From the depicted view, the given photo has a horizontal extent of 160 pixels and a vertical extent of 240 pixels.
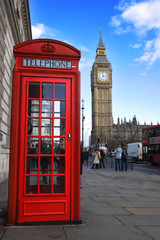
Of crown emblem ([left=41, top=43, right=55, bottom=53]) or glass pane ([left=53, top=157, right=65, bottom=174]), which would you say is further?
crown emblem ([left=41, top=43, right=55, bottom=53])

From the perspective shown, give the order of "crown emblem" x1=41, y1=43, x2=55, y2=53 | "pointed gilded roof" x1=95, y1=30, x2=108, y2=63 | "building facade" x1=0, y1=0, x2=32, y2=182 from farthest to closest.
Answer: "pointed gilded roof" x1=95, y1=30, x2=108, y2=63 → "building facade" x1=0, y1=0, x2=32, y2=182 → "crown emblem" x1=41, y1=43, x2=55, y2=53

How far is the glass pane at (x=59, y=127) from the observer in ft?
13.4

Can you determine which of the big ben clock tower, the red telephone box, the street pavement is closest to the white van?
the street pavement

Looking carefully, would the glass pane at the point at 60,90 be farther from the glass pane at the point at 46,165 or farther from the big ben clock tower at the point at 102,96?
the big ben clock tower at the point at 102,96

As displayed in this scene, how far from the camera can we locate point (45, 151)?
3984 millimetres

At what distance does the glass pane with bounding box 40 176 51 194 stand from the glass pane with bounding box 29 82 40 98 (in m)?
1.35

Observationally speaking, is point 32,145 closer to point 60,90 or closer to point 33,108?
point 33,108

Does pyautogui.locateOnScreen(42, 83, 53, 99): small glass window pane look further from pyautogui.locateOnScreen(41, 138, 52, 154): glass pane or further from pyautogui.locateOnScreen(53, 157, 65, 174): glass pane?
pyautogui.locateOnScreen(53, 157, 65, 174): glass pane

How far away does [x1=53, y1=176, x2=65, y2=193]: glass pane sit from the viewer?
3.92 metres

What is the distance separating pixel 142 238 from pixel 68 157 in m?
1.60

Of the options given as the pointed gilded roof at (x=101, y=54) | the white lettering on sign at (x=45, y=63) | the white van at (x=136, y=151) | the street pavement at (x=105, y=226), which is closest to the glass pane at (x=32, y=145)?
the street pavement at (x=105, y=226)

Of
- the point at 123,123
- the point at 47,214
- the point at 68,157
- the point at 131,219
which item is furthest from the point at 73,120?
the point at 123,123

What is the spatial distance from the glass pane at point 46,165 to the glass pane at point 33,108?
751 millimetres

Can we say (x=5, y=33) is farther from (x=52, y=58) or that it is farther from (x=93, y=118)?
(x=93, y=118)
